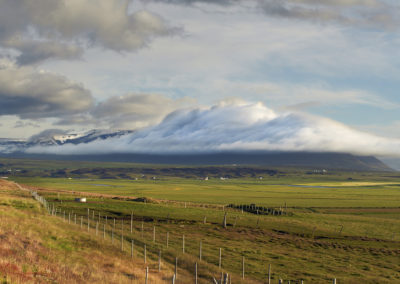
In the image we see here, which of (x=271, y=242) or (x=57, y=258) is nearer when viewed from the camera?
(x=57, y=258)

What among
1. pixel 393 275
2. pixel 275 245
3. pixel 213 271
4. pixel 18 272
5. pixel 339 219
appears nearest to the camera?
pixel 18 272

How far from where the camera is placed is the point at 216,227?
7294 centimetres

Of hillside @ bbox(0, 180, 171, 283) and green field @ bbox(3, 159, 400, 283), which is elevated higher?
hillside @ bbox(0, 180, 171, 283)

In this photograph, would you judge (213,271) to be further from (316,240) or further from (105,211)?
(105,211)

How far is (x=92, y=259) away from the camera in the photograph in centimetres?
3497

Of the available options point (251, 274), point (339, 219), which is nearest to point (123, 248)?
point (251, 274)

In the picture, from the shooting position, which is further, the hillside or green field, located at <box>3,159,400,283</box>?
green field, located at <box>3,159,400,283</box>

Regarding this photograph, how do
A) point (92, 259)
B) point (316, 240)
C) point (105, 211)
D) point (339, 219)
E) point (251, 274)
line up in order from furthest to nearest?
point (339, 219) < point (105, 211) < point (316, 240) < point (251, 274) < point (92, 259)

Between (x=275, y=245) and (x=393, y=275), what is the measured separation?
700 inches

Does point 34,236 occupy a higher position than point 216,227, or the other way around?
point 34,236

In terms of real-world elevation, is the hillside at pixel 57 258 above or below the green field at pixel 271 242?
above

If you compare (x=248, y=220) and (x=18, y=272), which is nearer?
(x=18, y=272)

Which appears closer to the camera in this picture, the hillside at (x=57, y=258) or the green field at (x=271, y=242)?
the hillside at (x=57, y=258)

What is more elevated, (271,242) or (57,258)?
(57,258)
